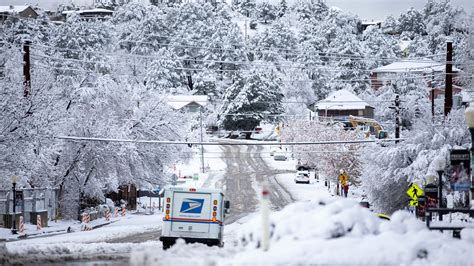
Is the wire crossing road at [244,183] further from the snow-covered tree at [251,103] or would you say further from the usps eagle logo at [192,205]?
the usps eagle logo at [192,205]

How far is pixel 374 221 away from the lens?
36.5 ft

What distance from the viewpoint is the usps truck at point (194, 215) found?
25.6m

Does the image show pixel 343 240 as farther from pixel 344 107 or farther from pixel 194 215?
pixel 344 107

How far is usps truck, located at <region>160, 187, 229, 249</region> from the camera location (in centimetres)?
2556

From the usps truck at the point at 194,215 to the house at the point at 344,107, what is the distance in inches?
3267

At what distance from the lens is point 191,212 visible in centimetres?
2603

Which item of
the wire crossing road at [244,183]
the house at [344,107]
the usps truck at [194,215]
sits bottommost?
the wire crossing road at [244,183]

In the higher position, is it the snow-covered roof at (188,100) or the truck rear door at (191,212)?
the snow-covered roof at (188,100)

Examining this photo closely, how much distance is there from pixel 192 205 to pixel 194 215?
14.2 inches

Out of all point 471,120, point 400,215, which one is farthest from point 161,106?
point 400,215

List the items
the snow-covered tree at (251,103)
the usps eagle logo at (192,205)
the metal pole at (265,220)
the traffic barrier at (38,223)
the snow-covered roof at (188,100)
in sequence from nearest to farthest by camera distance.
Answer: the metal pole at (265,220), the usps eagle logo at (192,205), the traffic barrier at (38,223), the snow-covered tree at (251,103), the snow-covered roof at (188,100)

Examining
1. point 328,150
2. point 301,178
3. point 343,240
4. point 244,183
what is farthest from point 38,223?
point 301,178

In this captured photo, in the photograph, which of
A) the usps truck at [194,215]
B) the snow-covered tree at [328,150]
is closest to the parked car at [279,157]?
the snow-covered tree at [328,150]

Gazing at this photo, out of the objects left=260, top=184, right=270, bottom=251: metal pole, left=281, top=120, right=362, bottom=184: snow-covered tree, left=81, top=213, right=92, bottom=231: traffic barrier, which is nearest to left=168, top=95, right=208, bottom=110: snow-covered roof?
left=281, top=120, right=362, bottom=184: snow-covered tree
